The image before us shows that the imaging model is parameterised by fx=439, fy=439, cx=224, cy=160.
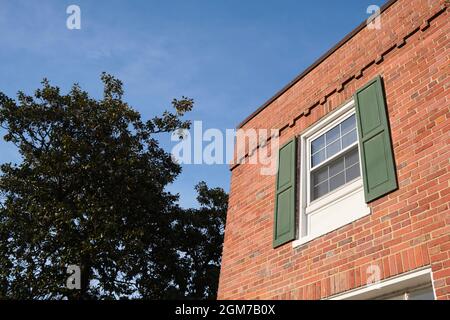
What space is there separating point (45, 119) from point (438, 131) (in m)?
14.2

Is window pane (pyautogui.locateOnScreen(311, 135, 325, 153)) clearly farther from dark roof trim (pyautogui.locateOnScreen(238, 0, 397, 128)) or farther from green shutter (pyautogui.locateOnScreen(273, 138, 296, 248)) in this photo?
dark roof trim (pyautogui.locateOnScreen(238, 0, 397, 128))

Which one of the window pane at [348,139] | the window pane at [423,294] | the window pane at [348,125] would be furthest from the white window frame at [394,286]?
the window pane at [348,125]

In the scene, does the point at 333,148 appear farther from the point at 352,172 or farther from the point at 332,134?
the point at 352,172

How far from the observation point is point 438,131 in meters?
4.77

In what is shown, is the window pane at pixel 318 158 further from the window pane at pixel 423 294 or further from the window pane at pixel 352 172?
the window pane at pixel 423 294

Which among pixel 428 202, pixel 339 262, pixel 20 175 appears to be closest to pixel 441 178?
pixel 428 202

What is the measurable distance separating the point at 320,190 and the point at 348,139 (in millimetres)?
828

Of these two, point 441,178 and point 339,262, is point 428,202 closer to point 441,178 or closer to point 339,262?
point 441,178

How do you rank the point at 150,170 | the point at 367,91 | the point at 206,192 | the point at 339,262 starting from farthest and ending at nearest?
the point at 206,192 < the point at 150,170 < the point at 367,91 < the point at 339,262

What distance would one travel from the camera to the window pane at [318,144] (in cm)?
665

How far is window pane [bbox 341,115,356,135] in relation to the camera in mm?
6195

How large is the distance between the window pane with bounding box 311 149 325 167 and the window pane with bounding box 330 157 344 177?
0.79ft

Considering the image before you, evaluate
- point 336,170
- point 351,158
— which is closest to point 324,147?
point 336,170

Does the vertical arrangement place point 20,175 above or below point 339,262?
above
